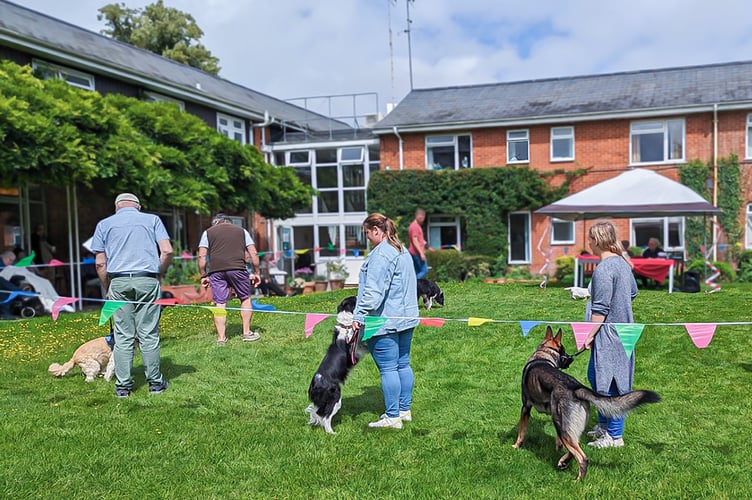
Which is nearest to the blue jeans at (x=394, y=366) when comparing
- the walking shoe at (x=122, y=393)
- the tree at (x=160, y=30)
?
the walking shoe at (x=122, y=393)

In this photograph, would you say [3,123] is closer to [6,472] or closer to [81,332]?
[81,332]

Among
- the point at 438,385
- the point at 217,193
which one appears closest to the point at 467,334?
the point at 438,385

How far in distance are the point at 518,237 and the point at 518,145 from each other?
319 centimetres

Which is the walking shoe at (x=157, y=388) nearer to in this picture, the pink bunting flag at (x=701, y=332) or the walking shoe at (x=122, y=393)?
the walking shoe at (x=122, y=393)

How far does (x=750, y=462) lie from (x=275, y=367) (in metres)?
4.58

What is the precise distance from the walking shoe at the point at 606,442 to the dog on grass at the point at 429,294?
5828 millimetres

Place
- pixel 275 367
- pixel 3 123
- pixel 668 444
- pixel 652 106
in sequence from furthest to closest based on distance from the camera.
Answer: pixel 652 106, pixel 3 123, pixel 275 367, pixel 668 444

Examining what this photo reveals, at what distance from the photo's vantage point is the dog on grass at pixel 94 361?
629 cm

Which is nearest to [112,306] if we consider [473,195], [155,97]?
[155,97]

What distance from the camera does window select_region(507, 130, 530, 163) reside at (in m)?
21.2

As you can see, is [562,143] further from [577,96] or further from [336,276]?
[336,276]

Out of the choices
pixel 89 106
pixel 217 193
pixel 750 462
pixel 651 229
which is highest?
pixel 89 106

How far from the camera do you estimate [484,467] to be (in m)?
4.04

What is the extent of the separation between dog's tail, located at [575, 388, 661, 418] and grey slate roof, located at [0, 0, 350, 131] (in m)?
15.0
